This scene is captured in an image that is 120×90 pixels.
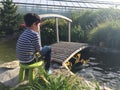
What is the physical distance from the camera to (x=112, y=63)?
1409cm

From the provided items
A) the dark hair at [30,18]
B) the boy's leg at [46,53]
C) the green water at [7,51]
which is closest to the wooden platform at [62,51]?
the green water at [7,51]

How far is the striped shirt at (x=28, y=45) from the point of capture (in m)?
6.26

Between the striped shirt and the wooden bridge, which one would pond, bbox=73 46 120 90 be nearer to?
the wooden bridge

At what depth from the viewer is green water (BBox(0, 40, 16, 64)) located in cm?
1378

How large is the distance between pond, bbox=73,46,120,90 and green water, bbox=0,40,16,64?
3.27 meters

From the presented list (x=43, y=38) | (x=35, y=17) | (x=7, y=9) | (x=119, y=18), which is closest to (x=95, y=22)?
(x=119, y=18)

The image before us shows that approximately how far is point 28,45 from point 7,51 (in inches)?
392

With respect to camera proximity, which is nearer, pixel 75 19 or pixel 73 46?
pixel 73 46

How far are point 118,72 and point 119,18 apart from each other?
8755mm

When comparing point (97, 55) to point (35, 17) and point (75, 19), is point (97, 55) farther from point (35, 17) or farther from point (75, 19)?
point (35, 17)

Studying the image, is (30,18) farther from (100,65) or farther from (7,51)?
(7,51)

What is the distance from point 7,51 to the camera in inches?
629

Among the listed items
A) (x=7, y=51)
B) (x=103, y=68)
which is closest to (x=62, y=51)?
(x=103, y=68)

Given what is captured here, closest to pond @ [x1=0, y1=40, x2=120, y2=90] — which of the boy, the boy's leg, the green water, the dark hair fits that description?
the green water
